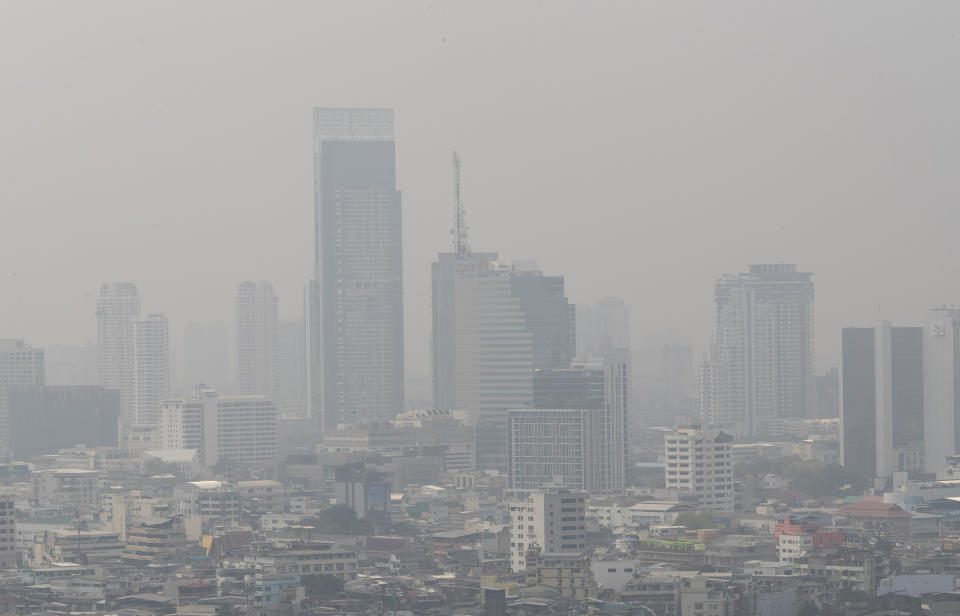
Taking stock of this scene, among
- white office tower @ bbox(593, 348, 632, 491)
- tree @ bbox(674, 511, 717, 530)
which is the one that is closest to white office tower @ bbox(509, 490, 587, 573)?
tree @ bbox(674, 511, 717, 530)

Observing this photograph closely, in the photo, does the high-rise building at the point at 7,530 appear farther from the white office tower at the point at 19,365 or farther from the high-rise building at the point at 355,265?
the high-rise building at the point at 355,265

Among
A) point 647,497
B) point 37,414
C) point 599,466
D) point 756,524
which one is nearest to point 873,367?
point 599,466

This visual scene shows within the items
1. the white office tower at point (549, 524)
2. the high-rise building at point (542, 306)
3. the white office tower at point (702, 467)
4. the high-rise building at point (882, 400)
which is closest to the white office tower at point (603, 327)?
the high-rise building at point (542, 306)

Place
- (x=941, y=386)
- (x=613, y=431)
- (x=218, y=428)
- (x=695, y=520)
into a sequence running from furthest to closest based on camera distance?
(x=218, y=428), (x=941, y=386), (x=613, y=431), (x=695, y=520)

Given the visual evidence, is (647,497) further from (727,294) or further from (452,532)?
(727,294)

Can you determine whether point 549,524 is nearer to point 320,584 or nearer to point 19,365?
point 320,584

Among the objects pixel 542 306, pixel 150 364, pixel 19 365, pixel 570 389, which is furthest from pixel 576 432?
pixel 150 364
